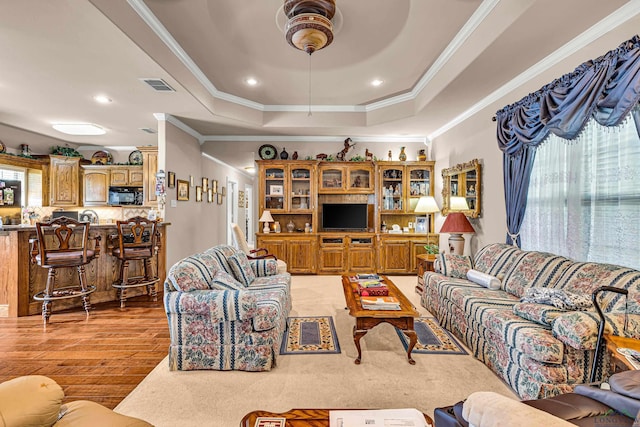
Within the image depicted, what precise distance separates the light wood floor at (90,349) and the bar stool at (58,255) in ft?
0.84

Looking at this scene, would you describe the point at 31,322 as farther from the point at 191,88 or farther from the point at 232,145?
the point at 232,145

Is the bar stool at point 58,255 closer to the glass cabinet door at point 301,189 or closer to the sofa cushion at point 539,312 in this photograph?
the glass cabinet door at point 301,189

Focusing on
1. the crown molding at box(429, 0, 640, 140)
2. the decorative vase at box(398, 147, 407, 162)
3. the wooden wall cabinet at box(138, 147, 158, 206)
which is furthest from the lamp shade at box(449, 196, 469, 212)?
the wooden wall cabinet at box(138, 147, 158, 206)

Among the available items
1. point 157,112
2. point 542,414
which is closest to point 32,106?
point 157,112

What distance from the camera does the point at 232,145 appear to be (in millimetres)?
6234

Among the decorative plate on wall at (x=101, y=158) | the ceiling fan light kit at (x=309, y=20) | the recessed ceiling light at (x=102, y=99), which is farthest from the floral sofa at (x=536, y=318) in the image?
the decorative plate on wall at (x=101, y=158)

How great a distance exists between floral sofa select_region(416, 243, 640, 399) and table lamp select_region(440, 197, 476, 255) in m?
0.70

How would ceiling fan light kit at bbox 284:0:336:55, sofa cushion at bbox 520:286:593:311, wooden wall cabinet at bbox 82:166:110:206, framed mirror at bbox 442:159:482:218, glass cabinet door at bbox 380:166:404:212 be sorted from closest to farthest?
sofa cushion at bbox 520:286:593:311
ceiling fan light kit at bbox 284:0:336:55
framed mirror at bbox 442:159:482:218
glass cabinet door at bbox 380:166:404:212
wooden wall cabinet at bbox 82:166:110:206

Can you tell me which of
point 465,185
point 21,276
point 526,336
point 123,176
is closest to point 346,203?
point 465,185

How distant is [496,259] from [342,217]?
3159mm

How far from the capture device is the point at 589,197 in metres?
2.63

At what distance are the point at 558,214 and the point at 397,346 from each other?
203 cm

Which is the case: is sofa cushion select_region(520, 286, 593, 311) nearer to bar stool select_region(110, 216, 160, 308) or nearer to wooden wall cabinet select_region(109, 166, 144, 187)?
bar stool select_region(110, 216, 160, 308)

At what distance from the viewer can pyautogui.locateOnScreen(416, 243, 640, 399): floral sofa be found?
185 centimetres
